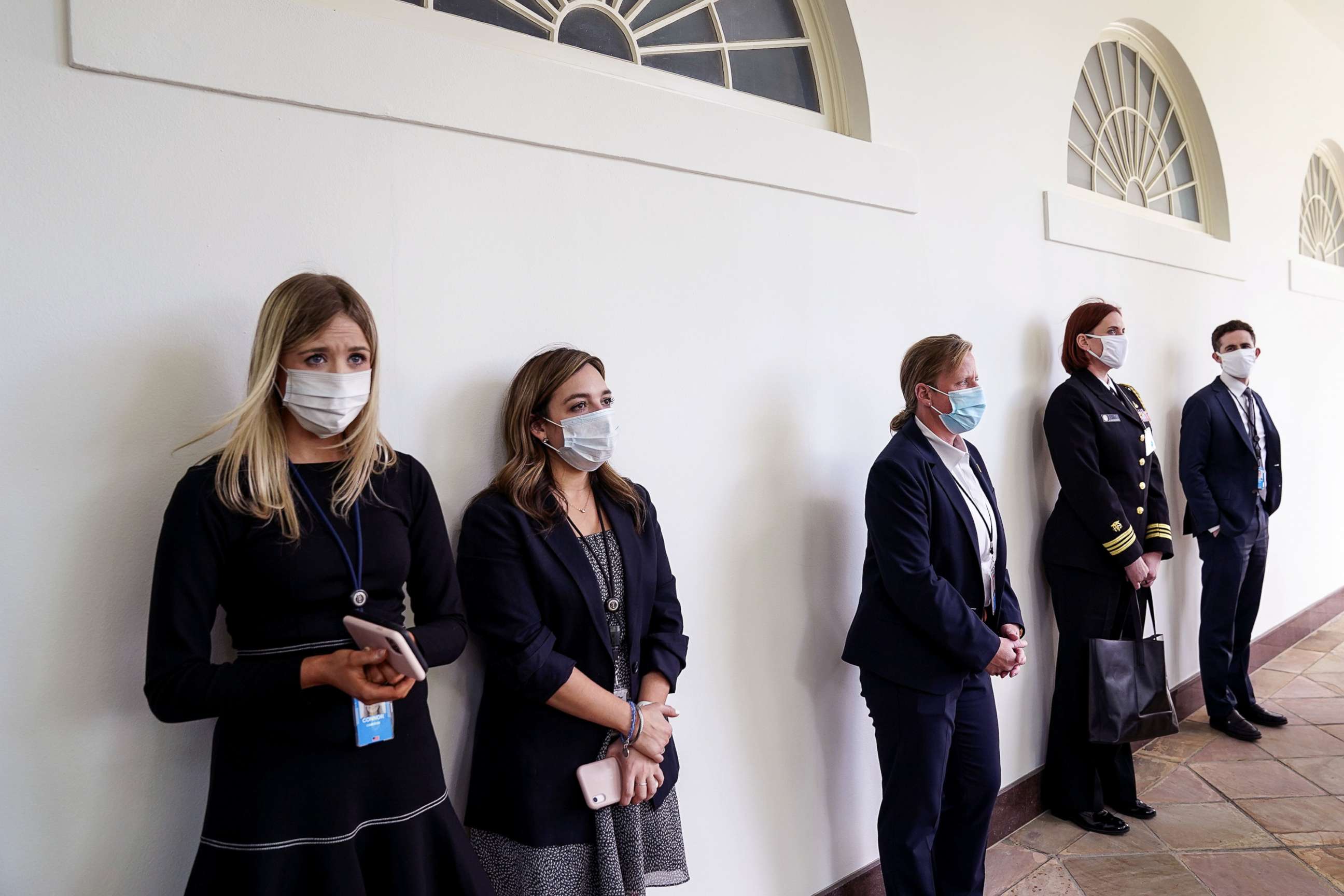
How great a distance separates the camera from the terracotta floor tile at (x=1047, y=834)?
123 inches

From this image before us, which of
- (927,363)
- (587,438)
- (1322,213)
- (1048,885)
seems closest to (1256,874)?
(1048,885)

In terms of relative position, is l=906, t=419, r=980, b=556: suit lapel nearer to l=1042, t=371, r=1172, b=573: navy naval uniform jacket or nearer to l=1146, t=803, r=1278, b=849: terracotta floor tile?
l=1042, t=371, r=1172, b=573: navy naval uniform jacket

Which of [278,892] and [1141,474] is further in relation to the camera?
[1141,474]

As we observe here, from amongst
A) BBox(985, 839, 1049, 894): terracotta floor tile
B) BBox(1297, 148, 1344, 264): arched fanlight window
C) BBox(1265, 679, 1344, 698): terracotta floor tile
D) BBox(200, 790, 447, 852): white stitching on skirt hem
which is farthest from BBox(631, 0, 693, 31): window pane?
BBox(1297, 148, 1344, 264): arched fanlight window

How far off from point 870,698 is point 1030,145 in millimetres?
2278

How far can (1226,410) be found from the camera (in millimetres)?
4148

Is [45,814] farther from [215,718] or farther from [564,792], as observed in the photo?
[564,792]

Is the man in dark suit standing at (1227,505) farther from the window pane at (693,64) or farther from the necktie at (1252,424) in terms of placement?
the window pane at (693,64)

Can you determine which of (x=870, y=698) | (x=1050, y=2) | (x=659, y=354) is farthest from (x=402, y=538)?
(x=1050, y=2)

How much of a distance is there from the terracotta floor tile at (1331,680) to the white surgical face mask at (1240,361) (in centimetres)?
182

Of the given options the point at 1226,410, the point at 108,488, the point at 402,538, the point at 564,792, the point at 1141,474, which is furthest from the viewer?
the point at 1226,410

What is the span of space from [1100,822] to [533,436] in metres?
2.62

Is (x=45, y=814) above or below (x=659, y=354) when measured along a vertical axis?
below

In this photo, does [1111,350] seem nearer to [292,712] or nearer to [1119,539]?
[1119,539]
